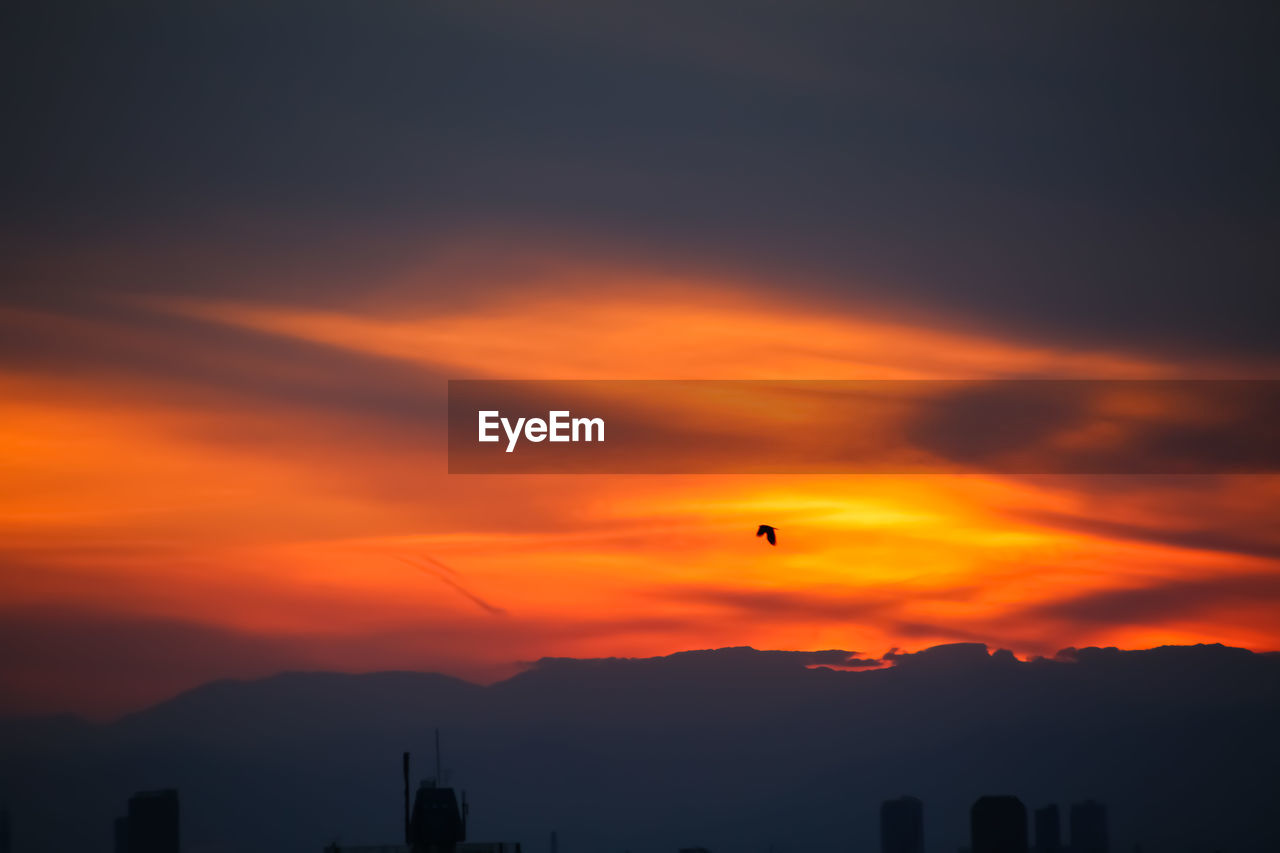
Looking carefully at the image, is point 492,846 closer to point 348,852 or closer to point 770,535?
point 348,852

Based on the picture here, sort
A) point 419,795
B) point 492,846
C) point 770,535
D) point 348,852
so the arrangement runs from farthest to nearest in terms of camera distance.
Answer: point 419,795 < point 492,846 < point 348,852 < point 770,535

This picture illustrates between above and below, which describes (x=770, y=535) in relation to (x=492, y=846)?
above

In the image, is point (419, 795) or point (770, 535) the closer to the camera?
point (770, 535)

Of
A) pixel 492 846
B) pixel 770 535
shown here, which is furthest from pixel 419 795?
pixel 770 535

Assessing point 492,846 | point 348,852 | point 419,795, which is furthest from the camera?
point 419,795

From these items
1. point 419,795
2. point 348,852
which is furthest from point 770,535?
point 419,795

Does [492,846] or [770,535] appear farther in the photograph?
[492,846]

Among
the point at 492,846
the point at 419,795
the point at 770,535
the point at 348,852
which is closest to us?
the point at 770,535

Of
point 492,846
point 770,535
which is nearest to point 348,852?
point 492,846

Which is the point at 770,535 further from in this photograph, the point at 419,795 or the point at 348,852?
the point at 419,795

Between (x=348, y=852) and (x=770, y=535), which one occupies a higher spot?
(x=770, y=535)
